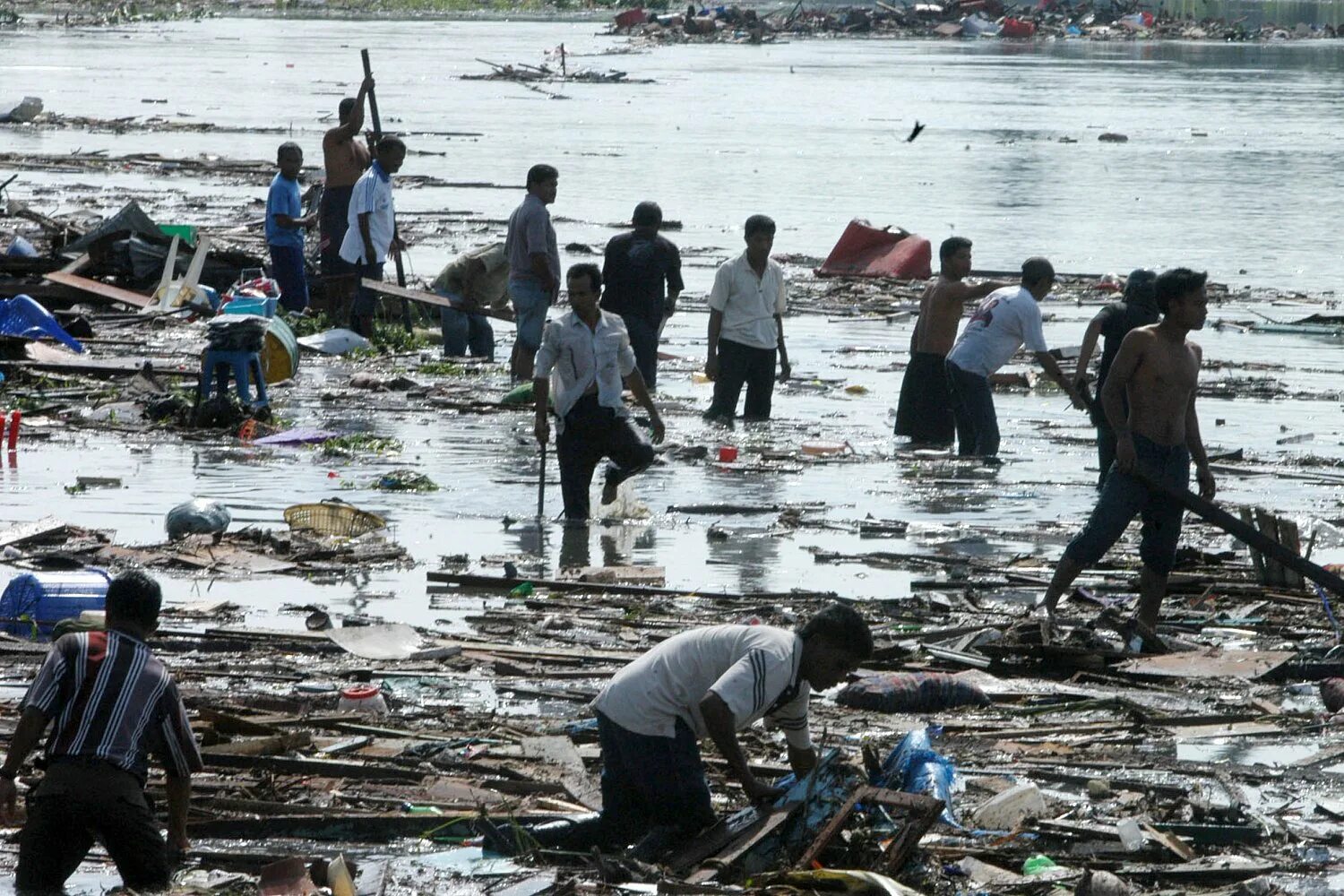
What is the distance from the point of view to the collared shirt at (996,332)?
12430mm

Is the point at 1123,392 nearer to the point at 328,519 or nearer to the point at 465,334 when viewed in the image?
the point at 328,519

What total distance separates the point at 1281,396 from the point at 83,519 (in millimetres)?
9794

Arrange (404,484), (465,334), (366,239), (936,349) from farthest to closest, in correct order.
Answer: (465,334) < (366,239) < (936,349) < (404,484)

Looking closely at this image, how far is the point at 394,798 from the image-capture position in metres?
6.43

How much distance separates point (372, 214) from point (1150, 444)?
9.05 m

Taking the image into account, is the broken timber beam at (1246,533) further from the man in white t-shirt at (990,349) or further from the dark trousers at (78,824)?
the dark trousers at (78,824)

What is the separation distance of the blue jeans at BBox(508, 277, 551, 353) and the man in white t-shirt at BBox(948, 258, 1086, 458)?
339 centimetres

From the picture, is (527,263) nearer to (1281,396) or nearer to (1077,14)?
(1281,396)

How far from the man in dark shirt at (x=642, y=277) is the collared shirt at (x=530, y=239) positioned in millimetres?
460

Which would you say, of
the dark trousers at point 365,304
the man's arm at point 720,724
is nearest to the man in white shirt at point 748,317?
the dark trousers at point 365,304

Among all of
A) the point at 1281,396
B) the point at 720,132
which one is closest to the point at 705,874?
the point at 1281,396

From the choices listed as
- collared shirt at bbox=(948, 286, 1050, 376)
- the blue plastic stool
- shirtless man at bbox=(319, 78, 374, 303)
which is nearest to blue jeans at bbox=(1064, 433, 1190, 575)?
collared shirt at bbox=(948, 286, 1050, 376)

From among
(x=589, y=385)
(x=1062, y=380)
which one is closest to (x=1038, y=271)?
(x=1062, y=380)

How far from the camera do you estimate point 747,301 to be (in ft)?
44.9
